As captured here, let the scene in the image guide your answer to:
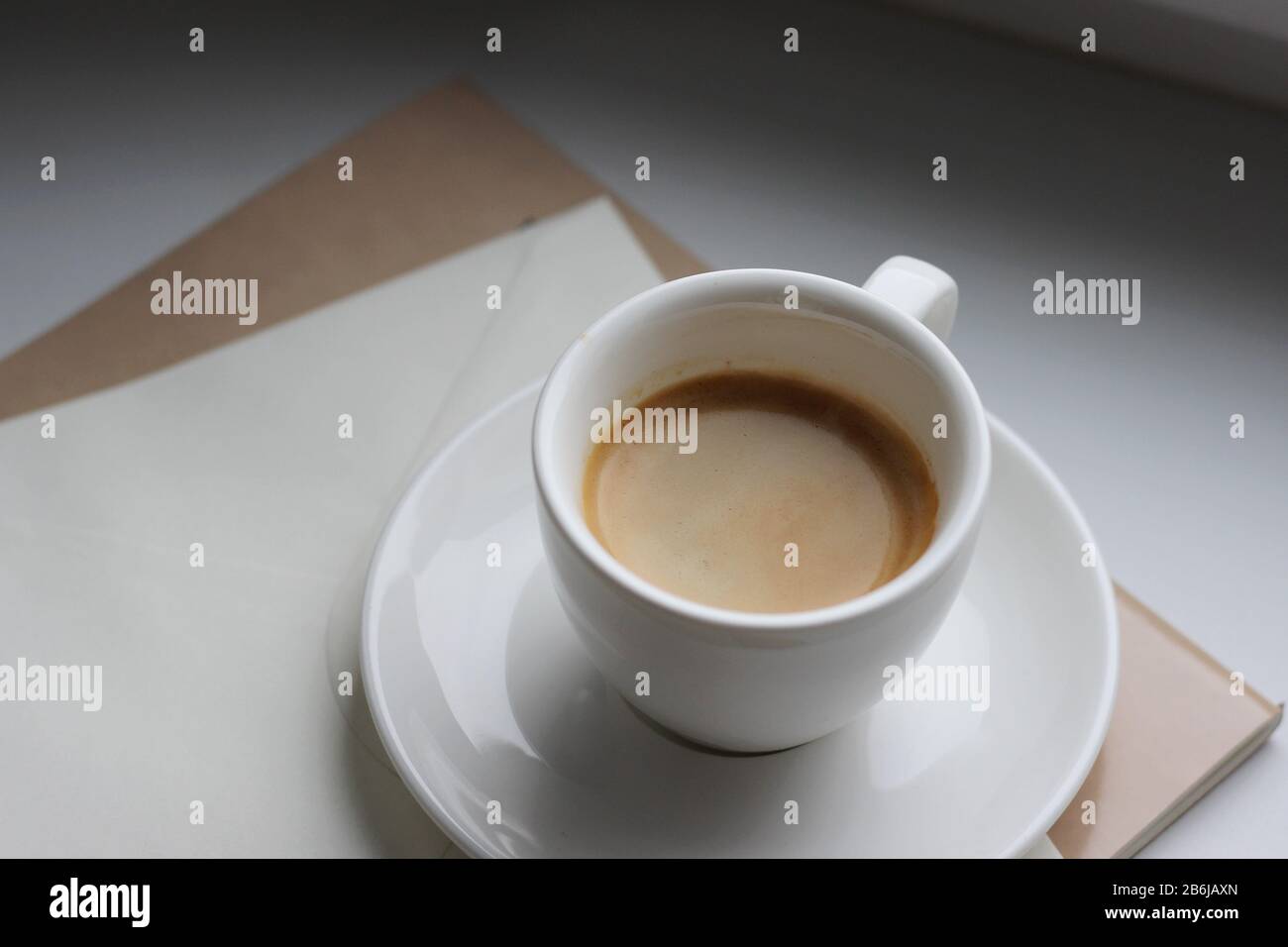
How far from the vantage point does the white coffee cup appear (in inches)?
20.5

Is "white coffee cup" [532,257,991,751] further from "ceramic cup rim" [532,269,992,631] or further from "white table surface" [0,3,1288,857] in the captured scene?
"white table surface" [0,3,1288,857]

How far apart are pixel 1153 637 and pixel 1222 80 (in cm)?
51

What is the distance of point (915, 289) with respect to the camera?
2.06ft

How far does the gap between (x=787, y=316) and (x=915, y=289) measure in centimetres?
6

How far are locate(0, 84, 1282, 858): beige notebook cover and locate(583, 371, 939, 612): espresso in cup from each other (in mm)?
173

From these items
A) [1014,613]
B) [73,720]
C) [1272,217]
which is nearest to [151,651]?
[73,720]

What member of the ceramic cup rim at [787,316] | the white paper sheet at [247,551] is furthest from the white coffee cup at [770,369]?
the white paper sheet at [247,551]

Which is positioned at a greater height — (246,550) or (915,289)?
(915,289)

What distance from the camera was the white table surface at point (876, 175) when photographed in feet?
2.76

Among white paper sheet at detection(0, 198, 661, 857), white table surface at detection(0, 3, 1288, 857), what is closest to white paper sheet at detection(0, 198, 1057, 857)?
white paper sheet at detection(0, 198, 661, 857)

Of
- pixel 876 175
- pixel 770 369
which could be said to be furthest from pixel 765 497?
pixel 876 175

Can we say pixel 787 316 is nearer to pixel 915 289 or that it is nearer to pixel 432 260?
pixel 915 289
